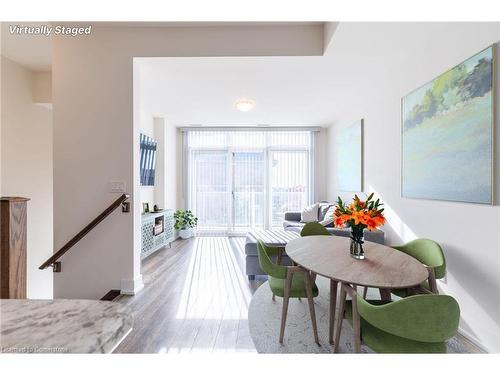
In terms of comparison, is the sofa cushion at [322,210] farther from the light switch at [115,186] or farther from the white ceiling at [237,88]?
the light switch at [115,186]

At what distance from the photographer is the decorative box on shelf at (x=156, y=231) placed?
11.4ft

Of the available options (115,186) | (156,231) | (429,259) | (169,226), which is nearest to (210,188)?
(169,226)

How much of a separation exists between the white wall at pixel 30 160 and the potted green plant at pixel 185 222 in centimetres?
222

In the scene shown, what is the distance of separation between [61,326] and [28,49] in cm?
383

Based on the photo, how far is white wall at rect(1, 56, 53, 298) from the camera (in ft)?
9.32

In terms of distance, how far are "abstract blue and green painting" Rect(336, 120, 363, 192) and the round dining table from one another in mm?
2104

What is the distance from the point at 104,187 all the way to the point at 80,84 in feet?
3.98

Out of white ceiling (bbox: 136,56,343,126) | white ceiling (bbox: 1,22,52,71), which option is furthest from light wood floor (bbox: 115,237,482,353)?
white ceiling (bbox: 1,22,52,71)

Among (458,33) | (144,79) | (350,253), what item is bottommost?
(350,253)

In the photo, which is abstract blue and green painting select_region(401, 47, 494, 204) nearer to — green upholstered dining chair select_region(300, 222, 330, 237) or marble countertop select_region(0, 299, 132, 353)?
green upholstered dining chair select_region(300, 222, 330, 237)

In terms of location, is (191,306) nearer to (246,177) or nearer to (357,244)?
(357,244)
